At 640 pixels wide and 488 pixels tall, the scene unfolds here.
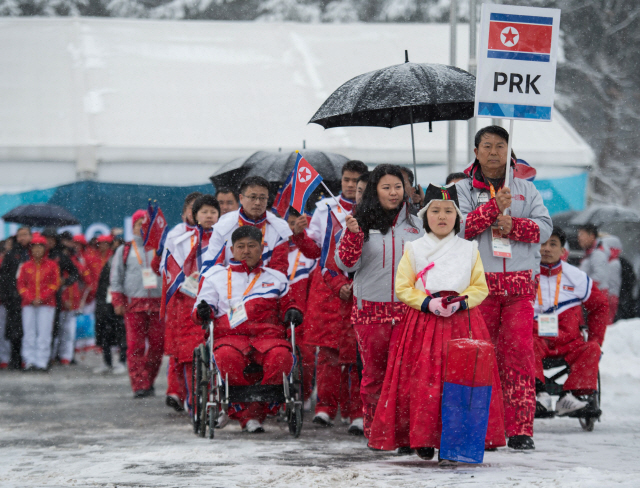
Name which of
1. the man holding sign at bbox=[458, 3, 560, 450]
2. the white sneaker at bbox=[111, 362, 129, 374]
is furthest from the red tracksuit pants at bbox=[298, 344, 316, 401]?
the white sneaker at bbox=[111, 362, 129, 374]

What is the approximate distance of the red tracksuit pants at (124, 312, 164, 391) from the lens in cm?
1048

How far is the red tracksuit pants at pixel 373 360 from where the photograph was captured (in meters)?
6.46

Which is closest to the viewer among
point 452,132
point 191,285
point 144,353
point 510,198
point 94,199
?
point 510,198

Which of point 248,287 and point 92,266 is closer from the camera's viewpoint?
point 248,287

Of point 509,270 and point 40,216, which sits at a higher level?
point 40,216

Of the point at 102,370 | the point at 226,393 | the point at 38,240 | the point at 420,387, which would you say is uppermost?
the point at 38,240

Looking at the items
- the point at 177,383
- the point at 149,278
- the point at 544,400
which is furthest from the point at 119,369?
the point at 544,400

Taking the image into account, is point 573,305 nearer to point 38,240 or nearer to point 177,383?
point 177,383

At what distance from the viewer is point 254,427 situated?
24.9ft

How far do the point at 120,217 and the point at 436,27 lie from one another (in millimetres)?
8470

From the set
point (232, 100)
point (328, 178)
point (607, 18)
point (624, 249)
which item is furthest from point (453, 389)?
point (607, 18)

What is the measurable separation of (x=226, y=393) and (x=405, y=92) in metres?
2.48

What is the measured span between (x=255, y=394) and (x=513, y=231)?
222 centimetres

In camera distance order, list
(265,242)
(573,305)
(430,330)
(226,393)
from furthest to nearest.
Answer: (265,242) < (573,305) < (226,393) < (430,330)
